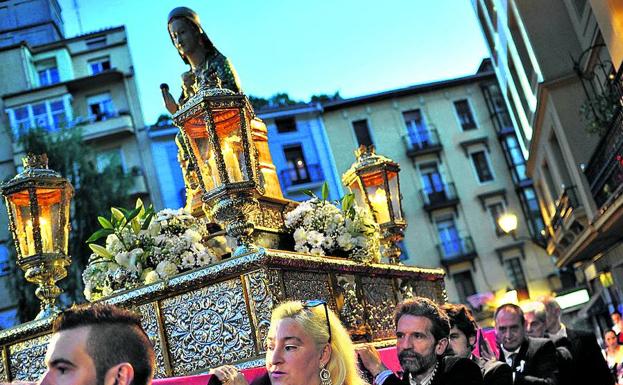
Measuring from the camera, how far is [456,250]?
40.5 m

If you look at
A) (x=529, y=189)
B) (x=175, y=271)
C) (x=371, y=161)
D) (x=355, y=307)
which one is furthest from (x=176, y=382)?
(x=529, y=189)

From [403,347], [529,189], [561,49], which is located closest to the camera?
[403,347]

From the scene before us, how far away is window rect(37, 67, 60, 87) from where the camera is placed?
3466 centimetres

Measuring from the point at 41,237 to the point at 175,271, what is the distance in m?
1.23

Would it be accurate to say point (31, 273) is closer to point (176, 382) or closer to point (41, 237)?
point (41, 237)

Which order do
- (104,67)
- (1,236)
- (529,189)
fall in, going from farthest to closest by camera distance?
1. (529,189)
2. (104,67)
3. (1,236)

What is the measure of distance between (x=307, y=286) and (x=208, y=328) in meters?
0.73

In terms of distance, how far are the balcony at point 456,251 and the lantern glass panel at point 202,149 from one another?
3506 centimetres

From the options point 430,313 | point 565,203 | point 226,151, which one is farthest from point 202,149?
point 565,203

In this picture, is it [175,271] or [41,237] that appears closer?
[175,271]

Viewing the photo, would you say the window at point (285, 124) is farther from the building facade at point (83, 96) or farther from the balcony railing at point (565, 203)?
the balcony railing at point (565, 203)

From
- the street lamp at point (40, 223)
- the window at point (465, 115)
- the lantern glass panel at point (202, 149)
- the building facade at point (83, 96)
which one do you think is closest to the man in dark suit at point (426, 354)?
the lantern glass panel at point (202, 149)

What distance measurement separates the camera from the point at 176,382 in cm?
364

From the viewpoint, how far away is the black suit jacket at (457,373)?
432 cm
